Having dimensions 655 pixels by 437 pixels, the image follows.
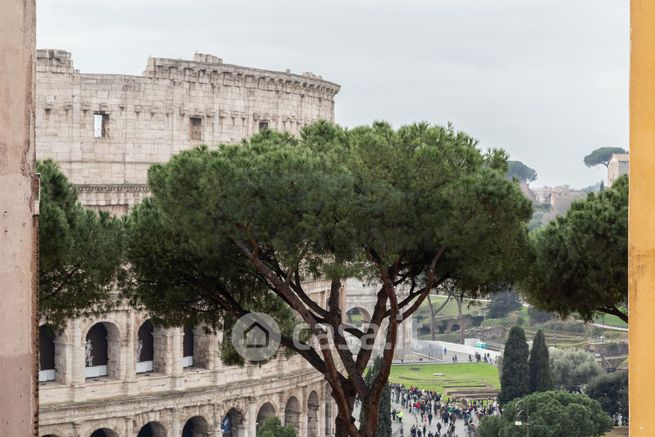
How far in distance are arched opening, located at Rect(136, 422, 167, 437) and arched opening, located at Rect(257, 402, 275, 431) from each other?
3.52 m

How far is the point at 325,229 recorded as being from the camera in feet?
47.8

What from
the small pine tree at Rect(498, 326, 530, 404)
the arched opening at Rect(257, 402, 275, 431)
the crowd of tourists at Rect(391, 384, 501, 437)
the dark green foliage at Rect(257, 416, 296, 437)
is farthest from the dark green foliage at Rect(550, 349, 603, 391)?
the dark green foliage at Rect(257, 416, 296, 437)

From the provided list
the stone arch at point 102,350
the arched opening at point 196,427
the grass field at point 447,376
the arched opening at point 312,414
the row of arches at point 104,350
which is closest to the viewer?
the row of arches at point 104,350

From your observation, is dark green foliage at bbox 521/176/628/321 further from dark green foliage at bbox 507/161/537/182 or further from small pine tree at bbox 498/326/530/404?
Answer: dark green foliage at bbox 507/161/537/182

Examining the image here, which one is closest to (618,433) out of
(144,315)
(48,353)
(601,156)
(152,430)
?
(152,430)

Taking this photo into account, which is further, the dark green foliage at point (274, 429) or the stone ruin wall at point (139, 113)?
the stone ruin wall at point (139, 113)

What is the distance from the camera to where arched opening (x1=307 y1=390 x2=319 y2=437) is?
37.3m

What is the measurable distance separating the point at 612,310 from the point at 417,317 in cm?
7191

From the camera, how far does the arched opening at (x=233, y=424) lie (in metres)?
34.4

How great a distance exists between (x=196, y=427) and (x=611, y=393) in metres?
17.8

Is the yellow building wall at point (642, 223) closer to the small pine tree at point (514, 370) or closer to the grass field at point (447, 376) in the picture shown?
the small pine tree at point (514, 370)

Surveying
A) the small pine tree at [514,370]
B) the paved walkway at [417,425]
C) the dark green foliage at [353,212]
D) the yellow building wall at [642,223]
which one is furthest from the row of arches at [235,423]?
the yellow building wall at [642,223]

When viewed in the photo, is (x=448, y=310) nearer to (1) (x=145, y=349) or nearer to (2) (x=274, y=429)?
(2) (x=274, y=429)

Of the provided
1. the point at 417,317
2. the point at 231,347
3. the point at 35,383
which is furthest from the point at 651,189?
the point at 417,317
